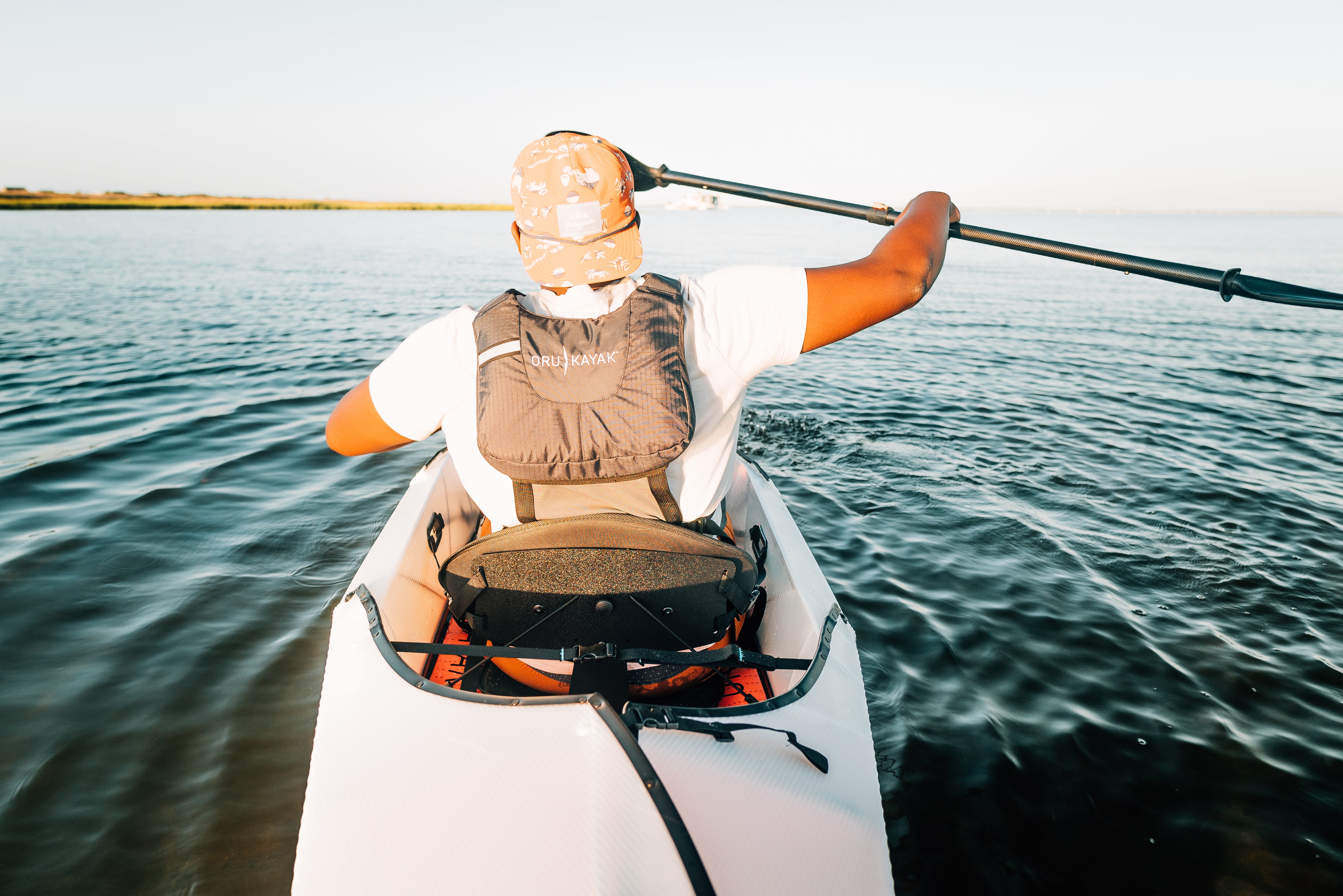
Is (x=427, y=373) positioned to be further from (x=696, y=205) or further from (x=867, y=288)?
(x=696, y=205)

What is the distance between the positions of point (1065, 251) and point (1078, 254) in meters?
0.06

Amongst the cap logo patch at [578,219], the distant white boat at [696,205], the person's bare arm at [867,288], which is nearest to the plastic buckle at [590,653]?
the person's bare arm at [867,288]

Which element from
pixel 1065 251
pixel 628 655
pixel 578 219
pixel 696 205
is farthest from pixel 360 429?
pixel 696 205

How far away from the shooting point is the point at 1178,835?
285 centimetres

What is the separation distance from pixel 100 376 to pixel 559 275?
1010cm

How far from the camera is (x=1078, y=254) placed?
10.8 feet

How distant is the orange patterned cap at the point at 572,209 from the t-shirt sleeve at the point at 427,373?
0.28 metres

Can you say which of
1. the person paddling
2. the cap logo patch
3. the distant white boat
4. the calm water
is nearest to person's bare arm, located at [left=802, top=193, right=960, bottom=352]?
the person paddling

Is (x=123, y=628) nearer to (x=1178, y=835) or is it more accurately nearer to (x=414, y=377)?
(x=414, y=377)

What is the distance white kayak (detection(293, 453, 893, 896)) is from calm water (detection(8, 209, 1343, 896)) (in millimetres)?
1276

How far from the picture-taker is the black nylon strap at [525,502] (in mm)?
1948

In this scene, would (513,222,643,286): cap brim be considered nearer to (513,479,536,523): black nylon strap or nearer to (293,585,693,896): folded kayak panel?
(513,479,536,523): black nylon strap

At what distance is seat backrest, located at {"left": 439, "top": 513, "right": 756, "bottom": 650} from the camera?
196cm

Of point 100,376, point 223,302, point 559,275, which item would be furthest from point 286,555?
point 223,302
